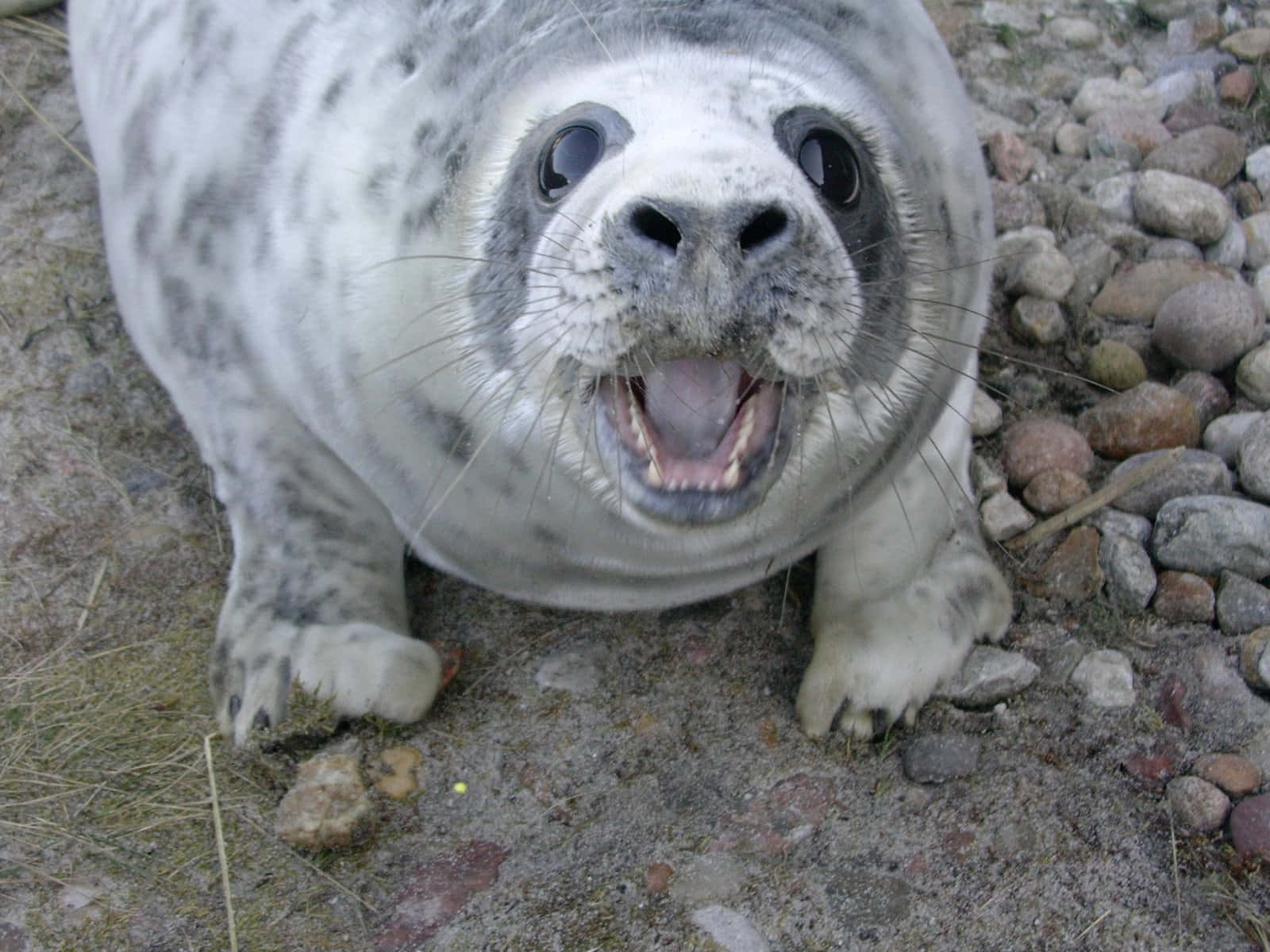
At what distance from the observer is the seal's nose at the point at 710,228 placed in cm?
159

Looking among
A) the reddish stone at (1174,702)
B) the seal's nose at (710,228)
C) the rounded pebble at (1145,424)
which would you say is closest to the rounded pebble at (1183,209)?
the rounded pebble at (1145,424)

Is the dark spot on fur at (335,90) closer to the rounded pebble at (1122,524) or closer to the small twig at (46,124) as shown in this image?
the small twig at (46,124)

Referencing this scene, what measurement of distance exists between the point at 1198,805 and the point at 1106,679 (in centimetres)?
30

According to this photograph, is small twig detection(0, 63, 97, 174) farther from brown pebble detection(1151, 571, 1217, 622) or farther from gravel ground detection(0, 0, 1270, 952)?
brown pebble detection(1151, 571, 1217, 622)

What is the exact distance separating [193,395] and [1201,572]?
190cm

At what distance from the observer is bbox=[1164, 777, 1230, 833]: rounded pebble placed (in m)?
2.08

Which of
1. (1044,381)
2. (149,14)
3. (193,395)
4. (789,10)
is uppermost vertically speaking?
(789,10)

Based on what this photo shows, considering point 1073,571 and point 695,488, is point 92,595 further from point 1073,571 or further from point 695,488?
point 1073,571

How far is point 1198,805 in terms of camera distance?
2092mm

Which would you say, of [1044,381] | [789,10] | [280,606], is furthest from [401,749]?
[1044,381]

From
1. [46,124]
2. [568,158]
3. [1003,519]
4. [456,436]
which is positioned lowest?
[1003,519]

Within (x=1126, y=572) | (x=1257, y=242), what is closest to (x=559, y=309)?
(x=1126, y=572)

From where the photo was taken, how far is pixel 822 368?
177 cm

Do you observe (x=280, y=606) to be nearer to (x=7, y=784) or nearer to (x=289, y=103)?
(x=7, y=784)
